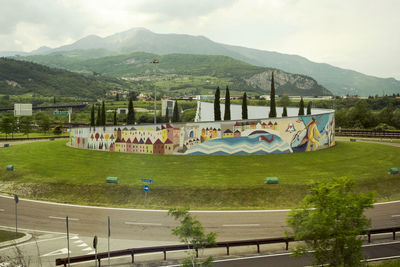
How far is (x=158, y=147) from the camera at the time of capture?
162ft

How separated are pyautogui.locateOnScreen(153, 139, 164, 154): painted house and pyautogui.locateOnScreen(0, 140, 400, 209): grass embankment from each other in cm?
194

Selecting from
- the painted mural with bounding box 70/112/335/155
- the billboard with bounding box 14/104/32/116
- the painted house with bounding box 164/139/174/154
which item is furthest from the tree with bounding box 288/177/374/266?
the billboard with bounding box 14/104/32/116

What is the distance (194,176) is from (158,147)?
1248cm

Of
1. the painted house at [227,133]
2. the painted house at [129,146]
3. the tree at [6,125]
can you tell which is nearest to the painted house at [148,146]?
the painted house at [129,146]

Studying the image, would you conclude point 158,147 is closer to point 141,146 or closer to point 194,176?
point 141,146

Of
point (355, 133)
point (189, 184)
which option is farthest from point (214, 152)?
point (355, 133)

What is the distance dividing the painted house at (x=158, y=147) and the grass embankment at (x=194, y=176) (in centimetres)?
194

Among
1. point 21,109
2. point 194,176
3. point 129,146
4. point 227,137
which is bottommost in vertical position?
point 194,176

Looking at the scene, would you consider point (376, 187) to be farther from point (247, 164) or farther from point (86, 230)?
point (86, 230)

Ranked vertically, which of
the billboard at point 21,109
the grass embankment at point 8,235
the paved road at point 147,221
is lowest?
the grass embankment at point 8,235

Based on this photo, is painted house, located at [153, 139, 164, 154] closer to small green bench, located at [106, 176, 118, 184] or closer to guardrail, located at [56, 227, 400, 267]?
small green bench, located at [106, 176, 118, 184]

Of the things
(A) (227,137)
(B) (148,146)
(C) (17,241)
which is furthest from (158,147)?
(C) (17,241)

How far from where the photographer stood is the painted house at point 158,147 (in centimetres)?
4912

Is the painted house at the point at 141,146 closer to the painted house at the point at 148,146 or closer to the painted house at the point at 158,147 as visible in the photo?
the painted house at the point at 148,146
